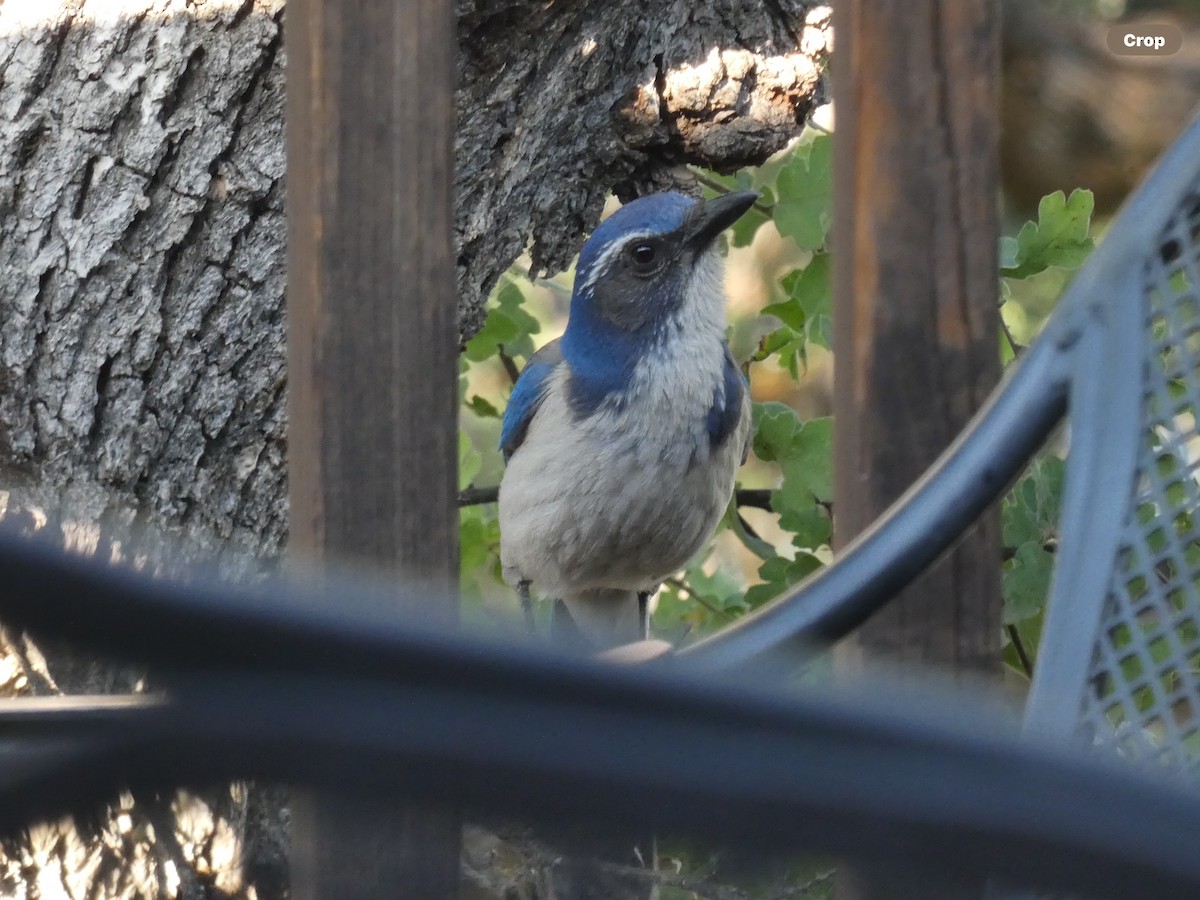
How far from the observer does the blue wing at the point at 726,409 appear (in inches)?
120

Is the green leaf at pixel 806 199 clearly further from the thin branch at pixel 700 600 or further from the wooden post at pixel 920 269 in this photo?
the wooden post at pixel 920 269

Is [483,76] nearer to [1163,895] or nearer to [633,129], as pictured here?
[633,129]

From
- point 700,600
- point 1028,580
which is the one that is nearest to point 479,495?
point 700,600

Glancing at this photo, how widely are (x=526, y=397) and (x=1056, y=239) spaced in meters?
1.28

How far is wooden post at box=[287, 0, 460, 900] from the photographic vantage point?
1419mm

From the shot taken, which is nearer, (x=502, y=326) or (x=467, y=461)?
(x=502, y=326)

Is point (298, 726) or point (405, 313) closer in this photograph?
point (298, 726)

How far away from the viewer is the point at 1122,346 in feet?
4.50

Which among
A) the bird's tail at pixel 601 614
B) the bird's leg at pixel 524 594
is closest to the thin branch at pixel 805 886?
the bird's leg at pixel 524 594

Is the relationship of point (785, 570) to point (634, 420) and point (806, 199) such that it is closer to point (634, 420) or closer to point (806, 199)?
point (634, 420)

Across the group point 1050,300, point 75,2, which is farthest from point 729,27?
point 1050,300

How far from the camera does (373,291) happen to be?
1.43 meters

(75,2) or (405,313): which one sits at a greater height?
(75,2)

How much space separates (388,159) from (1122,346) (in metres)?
0.75
